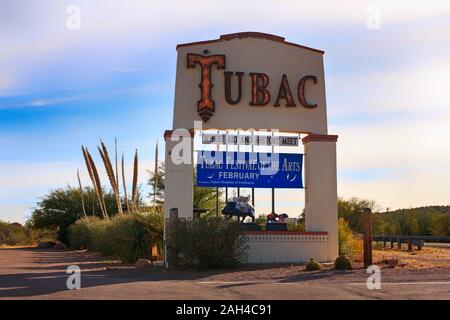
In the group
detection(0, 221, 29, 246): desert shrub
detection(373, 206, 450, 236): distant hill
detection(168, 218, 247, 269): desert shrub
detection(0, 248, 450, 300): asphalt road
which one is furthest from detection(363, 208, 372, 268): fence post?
detection(0, 221, 29, 246): desert shrub

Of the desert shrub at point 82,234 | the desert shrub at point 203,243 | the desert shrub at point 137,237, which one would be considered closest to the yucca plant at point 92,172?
the desert shrub at point 82,234

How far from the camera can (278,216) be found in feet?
75.5

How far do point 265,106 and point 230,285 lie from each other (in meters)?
9.66

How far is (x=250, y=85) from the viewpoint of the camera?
75.6 feet

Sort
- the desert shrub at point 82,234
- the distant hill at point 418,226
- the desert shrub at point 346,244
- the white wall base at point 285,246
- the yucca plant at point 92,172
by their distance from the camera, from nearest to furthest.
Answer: the white wall base at point 285,246, the desert shrub at point 346,244, the yucca plant at point 92,172, the desert shrub at point 82,234, the distant hill at point 418,226

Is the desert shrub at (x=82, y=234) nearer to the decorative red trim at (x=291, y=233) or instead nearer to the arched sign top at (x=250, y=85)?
the arched sign top at (x=250, y=85)

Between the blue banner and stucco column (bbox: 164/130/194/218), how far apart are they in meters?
0.61

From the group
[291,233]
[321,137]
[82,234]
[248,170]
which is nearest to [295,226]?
[291,233]

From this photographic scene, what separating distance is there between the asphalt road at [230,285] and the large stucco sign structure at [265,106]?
4018 millimetres

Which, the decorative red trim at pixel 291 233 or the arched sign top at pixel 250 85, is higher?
the arched sign top at pixel 250 85

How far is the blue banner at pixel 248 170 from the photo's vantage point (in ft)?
74.3

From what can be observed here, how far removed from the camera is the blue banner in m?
22.6

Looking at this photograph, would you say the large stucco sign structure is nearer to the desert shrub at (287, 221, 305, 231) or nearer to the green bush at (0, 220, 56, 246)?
the desert shrub at (287, 221, 305, 231)

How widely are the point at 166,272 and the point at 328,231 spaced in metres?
6.85
